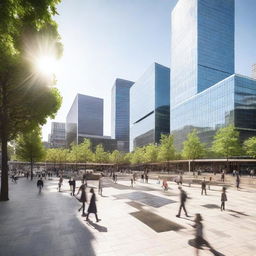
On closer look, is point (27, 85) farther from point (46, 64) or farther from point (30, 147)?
point (30, 147)

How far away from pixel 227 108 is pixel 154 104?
5790 centimetres

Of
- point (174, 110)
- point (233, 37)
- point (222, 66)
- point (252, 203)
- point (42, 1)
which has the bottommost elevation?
point (252, 203)

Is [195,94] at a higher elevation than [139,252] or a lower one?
higher

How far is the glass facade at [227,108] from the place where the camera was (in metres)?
68.3

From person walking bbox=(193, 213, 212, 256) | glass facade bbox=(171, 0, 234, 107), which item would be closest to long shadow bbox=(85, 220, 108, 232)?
person walking bbox=(193, 213, 212, 256)

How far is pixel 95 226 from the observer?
11.6 m

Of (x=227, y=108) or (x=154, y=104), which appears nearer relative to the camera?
(x=227, y=108)

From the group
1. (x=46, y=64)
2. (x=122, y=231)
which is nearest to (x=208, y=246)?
(x=122, y=231)

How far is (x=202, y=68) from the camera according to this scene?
9594cm

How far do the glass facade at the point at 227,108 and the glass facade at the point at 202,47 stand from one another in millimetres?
13946

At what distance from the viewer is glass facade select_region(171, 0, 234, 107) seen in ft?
318

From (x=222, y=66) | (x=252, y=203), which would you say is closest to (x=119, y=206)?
(x=252, y=203)

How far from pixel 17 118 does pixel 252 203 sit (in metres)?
20.0

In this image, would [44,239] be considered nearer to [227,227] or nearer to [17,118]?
[227,227]
